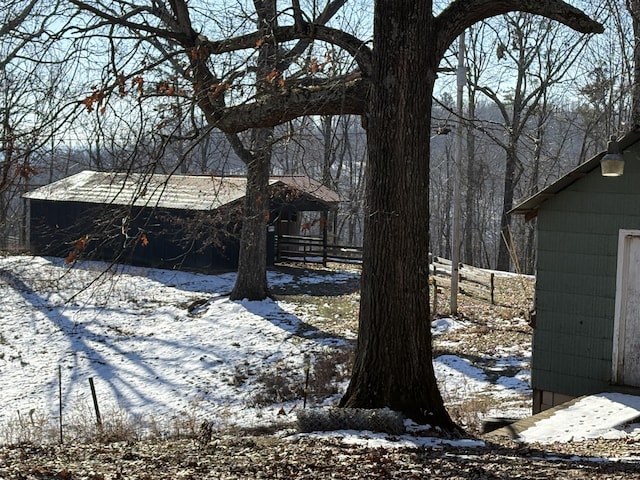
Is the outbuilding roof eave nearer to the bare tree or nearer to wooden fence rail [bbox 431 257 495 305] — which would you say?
the bare tree

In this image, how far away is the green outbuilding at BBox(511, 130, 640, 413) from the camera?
1177 centimetres

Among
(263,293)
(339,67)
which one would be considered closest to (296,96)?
(339,67)

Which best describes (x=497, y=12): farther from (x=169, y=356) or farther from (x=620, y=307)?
(x=169, y=356)

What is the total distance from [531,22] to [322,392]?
26893mm

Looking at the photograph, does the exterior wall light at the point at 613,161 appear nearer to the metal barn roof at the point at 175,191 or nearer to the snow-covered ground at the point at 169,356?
the snow-covered ground at the point at 169,356

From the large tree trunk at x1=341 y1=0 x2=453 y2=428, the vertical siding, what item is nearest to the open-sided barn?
the vertical siding

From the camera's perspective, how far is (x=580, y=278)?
12.2 m

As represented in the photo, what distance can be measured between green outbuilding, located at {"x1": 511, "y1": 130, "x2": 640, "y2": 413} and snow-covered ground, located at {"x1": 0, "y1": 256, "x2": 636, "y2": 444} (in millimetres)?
1092

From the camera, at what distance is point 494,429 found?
10898 mm

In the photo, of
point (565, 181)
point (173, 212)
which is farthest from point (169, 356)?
point (173, 212)

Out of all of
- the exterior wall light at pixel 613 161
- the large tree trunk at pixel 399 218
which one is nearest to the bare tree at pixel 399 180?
the large tree trunk at pixel 399 218

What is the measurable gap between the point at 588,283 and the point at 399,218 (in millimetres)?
4647

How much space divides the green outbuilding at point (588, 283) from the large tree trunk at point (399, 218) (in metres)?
3.93

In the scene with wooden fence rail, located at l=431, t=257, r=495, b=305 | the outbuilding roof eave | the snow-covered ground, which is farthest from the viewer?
wooden fence rail, located at l=431, t=257, r=495, b=305
